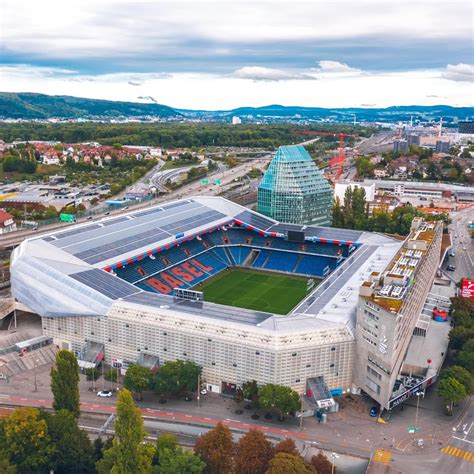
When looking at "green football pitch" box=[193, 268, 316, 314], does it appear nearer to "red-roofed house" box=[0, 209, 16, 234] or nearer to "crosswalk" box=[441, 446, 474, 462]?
"crosswalk" box=[441, 446, 474, 462]

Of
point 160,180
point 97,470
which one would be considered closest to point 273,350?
point 97,470

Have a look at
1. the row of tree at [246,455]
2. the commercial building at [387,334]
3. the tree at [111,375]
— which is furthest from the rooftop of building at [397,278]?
the tree at [111,375]

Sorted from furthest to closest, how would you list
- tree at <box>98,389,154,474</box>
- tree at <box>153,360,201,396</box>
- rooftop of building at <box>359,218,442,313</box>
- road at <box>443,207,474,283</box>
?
road at <box>443,207,474,283</box> < rooftop of building at <box>359,218,442,313</box> < tree at <box>153,360,201,396</box> < tree at <box>98,389,154,474</box>

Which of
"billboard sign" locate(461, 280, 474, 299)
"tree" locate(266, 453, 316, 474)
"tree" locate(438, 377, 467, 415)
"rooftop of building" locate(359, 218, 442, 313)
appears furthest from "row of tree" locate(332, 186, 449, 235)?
"tree" locate(266, 453, 316, 474)

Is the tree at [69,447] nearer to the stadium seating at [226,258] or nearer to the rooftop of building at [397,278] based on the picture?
the rooftop of building at [397,278]

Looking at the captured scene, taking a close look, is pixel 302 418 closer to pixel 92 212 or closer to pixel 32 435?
pixel 32 435

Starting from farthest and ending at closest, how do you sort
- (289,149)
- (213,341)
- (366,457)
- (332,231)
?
(289,149), (332,231), (213,341), (366,457)

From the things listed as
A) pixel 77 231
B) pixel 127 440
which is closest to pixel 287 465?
pixel 127 440
